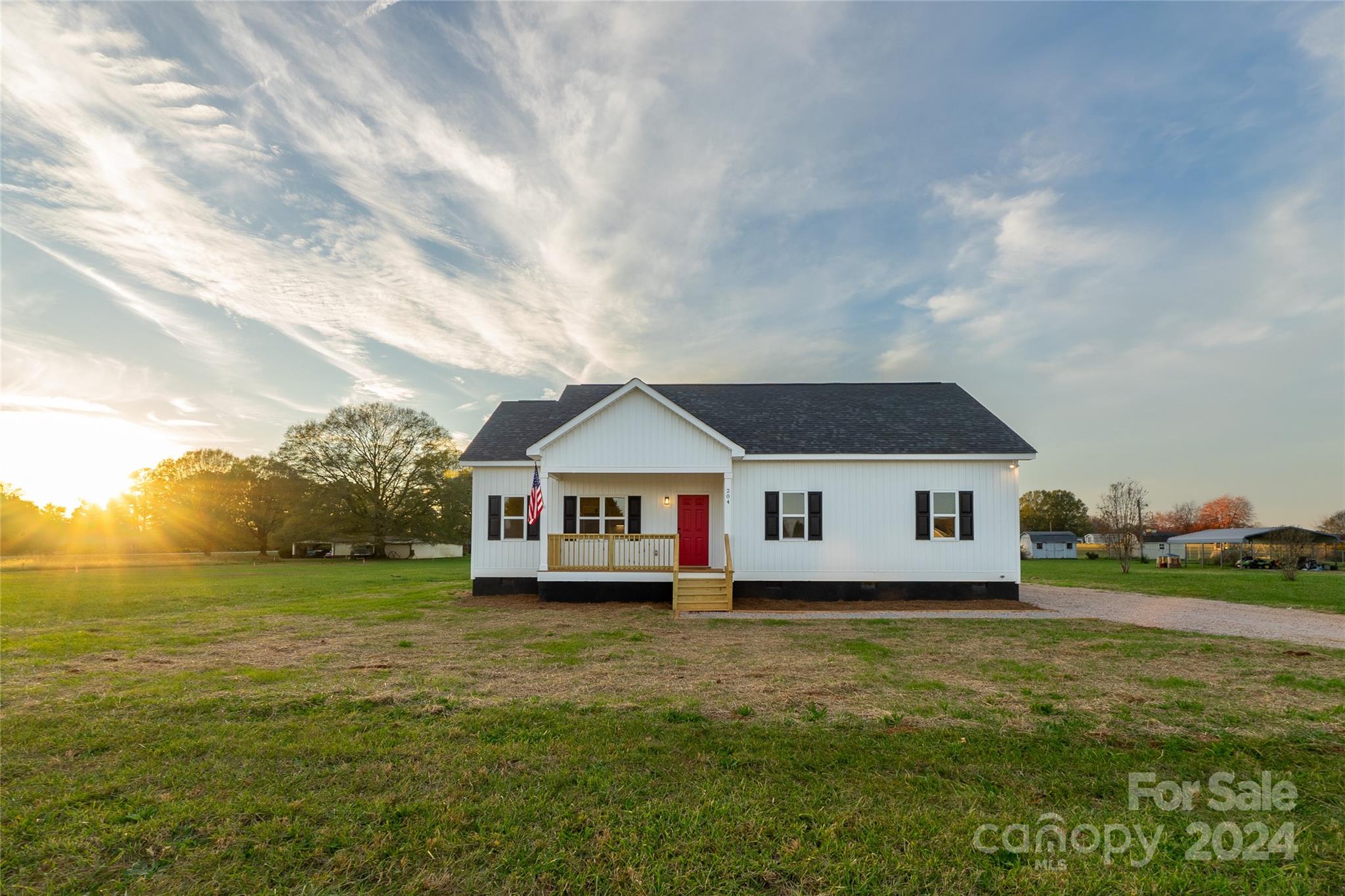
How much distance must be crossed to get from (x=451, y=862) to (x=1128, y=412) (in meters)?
35.8

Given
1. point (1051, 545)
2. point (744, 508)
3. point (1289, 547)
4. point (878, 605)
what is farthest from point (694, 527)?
point (1051, 545)

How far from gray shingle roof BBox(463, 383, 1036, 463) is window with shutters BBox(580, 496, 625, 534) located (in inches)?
101

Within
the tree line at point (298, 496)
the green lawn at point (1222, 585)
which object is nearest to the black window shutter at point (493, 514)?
the green lawn at point (1222, 585)

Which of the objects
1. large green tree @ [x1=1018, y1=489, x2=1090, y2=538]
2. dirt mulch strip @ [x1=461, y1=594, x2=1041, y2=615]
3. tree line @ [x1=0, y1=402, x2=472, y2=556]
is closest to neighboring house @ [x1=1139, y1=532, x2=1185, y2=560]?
large green tree @ [x1=1018, y1=489, x2=1090, y2=538]

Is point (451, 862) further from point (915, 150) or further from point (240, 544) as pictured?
point (240, 544)

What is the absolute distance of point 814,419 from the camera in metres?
20.2

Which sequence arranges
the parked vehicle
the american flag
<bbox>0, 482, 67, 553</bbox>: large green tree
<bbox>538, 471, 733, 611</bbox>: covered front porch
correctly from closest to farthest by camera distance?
1. the american flag
2. <bbox>538, 471, 733, 611</bbox>: covered front porch
3. the parked vehicle
4. <bbox>0, 482, 67, 553</bbox>: large green tree

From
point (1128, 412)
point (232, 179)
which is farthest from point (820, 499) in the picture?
point (1128, 412)

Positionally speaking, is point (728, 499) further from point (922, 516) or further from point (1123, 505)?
point (1123, 505)

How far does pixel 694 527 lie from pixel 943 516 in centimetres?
746

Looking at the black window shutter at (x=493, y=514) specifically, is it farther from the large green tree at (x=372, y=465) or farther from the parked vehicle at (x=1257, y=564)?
the parked vehicle at (x=1257, y=564)

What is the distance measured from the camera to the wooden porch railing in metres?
17.6

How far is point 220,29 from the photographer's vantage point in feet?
37.4

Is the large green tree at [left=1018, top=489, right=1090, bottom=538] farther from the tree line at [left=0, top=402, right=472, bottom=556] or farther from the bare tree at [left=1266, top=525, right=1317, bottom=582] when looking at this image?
the tree line at [left=0, top=402, right=472, bottom=556]
